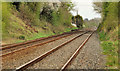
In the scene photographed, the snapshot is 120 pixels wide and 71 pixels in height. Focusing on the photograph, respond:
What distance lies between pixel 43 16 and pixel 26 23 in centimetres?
666

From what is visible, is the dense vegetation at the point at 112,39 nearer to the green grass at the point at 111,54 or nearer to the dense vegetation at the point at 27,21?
the green grass at the point at 111,54

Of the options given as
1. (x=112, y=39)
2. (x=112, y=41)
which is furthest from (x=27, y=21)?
(x=112, y=41)

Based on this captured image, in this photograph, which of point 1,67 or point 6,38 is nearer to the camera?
point 1,67

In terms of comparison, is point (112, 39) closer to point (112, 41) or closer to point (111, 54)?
point (112, 41)

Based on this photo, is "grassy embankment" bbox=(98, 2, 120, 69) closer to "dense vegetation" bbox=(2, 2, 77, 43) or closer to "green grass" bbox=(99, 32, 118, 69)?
"green grass" bbox=(99, 32, 118, 69)

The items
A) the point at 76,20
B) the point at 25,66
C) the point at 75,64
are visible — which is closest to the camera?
the point at 25,66

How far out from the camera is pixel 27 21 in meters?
20.0

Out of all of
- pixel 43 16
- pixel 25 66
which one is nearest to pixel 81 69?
pixel 25 66

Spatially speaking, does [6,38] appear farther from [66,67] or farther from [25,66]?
[66,67]

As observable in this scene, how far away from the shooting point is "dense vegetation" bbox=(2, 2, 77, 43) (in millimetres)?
13866

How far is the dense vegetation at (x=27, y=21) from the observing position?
13866mm

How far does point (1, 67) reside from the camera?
18.8 feet

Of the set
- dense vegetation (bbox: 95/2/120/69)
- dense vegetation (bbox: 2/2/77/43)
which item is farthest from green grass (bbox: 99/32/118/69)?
dense vegetation (bbox: 2/2/77/43)

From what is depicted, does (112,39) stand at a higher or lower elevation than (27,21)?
lower
